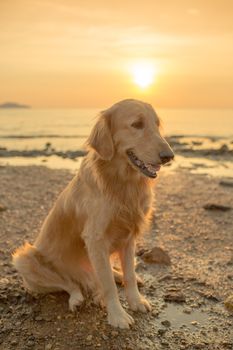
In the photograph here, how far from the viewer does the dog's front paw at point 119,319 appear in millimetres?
4205

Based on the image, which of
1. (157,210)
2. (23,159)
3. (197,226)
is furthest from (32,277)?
(23,159)

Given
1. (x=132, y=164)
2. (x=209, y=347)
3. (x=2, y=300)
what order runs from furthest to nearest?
(x=2, y=300)
(x=132, y=164)
(x=209, y=347)

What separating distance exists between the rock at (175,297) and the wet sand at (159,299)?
0.03ft

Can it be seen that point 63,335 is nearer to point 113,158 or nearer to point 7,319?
point 7,319

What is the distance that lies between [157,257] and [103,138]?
2274 millimetres

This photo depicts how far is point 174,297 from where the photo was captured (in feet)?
15.9

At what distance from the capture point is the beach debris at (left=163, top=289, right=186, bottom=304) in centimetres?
483

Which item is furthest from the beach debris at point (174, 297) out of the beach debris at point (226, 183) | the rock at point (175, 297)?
the beach debris at point (226, 183)

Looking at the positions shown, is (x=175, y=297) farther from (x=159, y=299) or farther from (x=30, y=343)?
(x=30, y=343)

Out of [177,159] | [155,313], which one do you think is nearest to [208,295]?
[155,313]

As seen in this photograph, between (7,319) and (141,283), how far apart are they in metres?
1.60

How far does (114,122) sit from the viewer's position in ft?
14.4

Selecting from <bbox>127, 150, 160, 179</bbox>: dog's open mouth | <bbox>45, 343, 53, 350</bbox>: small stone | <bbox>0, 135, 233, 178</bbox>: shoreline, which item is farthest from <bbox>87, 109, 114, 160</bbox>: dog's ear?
<bbox>0, 135, 233, 178</bbox>: shoreline

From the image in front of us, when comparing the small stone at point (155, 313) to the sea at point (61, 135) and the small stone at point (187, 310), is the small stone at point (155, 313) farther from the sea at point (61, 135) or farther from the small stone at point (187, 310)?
the sea at point (61, 135)
